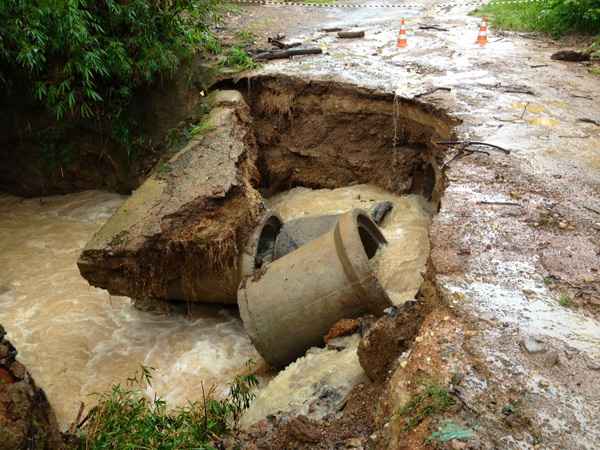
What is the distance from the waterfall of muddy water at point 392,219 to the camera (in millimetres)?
4832

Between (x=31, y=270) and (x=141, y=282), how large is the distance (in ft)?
8.48

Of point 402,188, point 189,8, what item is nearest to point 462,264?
point 402,188

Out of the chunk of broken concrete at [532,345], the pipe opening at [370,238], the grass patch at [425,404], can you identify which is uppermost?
the chunk of broken concrete at [532,345]

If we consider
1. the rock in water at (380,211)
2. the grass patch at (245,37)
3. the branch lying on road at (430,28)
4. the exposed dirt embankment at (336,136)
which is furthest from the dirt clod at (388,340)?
the branch lying on road at (430,28)

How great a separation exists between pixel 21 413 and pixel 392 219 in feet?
14.6

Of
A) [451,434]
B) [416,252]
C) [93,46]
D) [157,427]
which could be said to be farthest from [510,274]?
[93,46]

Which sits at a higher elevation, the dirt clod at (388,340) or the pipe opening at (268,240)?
the dirt clod at (388,340)

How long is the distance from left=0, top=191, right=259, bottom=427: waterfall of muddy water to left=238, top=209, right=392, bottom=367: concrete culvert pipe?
816 millimetres

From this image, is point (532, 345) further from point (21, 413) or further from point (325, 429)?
point (21, 413)

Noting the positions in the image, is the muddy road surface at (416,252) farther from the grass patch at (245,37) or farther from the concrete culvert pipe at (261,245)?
the concrete culvert pipe at (261,245)

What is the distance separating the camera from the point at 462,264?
3.38 m

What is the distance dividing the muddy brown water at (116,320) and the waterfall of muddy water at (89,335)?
11mm

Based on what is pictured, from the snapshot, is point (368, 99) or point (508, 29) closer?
point (368, 99)

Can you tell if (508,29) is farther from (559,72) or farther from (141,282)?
(141,282)
